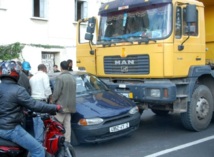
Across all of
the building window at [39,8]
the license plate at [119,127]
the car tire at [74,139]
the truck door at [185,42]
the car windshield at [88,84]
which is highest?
the building window at [39,8]

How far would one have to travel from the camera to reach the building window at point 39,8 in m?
16.6

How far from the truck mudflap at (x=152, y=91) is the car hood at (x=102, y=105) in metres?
0.28

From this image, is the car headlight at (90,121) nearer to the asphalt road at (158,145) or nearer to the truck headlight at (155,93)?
the asphalt road at (158,145)

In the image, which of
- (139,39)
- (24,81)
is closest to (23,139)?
(24,81)

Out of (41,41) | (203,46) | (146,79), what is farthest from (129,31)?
(41,41)

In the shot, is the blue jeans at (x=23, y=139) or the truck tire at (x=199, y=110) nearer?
the blue jeans at (x=23, y=139)

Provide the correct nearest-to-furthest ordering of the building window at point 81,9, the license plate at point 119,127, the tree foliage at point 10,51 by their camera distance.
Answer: the license plate at point 119,127 → the tree foliage at point 10,51 → the building window at point 81,9

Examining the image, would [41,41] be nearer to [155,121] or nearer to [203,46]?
[155,121]

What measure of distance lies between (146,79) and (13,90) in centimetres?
410

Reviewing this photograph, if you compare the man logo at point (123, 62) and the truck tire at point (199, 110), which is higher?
the man logo at point (123, 62)

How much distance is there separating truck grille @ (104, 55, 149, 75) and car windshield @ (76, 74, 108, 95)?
0.45m

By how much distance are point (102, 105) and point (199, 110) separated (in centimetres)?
235

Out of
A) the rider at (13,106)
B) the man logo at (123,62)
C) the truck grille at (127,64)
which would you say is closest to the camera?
the rider at (13,106)

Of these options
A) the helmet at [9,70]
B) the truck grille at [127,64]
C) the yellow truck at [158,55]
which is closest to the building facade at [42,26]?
→ the yellow truck at [158,55]
